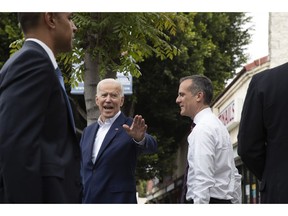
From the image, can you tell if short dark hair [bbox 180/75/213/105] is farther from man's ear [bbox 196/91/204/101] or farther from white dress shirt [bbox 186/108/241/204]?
white dress shirt [bbox 186/108/241/204]

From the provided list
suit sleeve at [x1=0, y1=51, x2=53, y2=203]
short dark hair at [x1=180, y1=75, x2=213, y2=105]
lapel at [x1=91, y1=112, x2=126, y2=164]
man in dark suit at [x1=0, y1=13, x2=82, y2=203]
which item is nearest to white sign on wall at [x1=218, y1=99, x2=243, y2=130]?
short dark hair at [x1=180, y1=75, x2=213, y2=105]

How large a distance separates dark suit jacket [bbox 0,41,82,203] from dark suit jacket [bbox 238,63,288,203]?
55.0 inches

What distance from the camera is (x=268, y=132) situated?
152 inches

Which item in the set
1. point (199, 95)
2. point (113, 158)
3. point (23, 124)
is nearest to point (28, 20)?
point (23, 124)

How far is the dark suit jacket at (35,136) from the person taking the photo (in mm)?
2650

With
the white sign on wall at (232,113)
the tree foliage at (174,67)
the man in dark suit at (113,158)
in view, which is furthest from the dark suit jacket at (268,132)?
the white sign on wall at (232,113)

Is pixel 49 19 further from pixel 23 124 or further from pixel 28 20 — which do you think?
pixel 23 124

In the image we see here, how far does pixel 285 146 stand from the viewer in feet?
12.3

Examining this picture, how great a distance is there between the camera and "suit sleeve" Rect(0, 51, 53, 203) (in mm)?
2641

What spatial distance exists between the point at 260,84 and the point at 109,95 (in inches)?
73.4

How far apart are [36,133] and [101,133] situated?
8.55 feet

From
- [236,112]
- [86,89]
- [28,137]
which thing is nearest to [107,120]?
[28,137]

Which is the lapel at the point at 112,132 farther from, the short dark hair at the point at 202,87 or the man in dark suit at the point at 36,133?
the man in dark suit at the point at 36,133
